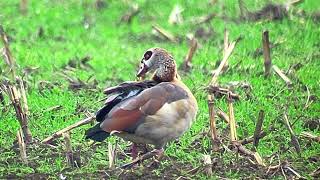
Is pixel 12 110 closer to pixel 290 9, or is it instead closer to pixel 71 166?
pixel 71 166

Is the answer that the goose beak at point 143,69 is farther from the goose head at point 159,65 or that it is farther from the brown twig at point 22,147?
the brown twig at point 22,147

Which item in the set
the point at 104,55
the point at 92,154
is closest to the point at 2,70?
the point at 104,55

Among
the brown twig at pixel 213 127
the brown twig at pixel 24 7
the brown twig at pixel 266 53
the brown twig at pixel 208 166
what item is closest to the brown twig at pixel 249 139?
the brown twig at pixel 213 127

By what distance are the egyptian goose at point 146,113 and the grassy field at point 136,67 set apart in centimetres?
27

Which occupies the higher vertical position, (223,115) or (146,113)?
(146,113)

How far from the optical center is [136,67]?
10438 mm

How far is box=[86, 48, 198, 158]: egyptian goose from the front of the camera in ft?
22.6

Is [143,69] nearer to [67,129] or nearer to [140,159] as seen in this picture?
[67,129]

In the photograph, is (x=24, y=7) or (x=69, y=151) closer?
(x=69, y=151)

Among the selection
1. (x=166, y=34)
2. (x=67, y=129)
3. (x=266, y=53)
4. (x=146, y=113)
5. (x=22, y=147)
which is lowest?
(x=166, y=34)

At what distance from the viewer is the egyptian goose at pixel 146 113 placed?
6879mm

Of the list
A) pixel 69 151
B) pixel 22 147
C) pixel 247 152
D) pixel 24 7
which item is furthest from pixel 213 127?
pixel 24 7

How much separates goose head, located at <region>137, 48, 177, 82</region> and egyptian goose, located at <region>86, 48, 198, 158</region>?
0.23 meters

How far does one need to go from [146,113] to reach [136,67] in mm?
3527
